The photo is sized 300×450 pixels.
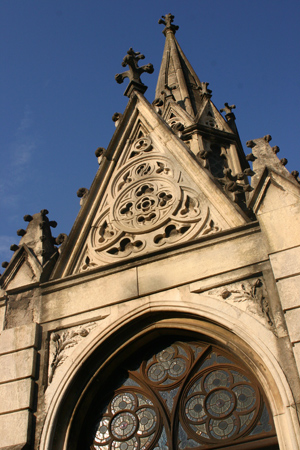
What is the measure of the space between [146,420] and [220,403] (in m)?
0.99

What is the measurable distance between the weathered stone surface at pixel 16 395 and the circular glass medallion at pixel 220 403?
7.46 feet

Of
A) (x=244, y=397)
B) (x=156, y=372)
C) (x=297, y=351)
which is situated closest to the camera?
(x=297, y=351)

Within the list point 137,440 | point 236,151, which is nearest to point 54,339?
point 137,440

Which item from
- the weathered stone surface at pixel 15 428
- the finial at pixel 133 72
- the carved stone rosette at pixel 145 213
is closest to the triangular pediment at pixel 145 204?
the carved stone rosette at pixel 145 213

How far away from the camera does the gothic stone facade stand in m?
7.24

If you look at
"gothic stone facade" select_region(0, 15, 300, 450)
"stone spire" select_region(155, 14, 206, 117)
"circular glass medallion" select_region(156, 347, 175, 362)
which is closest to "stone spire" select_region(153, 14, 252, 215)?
"stone spire" select_region(155, 14, 206, 117)

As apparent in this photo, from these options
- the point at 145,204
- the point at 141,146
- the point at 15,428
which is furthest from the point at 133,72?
the point at 15,428

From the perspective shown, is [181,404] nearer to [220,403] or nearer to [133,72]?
[220,403]

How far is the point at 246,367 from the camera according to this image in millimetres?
7508

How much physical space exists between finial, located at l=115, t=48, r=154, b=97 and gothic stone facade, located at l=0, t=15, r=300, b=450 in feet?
7.44

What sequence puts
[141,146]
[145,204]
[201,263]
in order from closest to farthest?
[201,263] → [145,204] → [141,146]

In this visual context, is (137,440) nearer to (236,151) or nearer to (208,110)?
(236,151)

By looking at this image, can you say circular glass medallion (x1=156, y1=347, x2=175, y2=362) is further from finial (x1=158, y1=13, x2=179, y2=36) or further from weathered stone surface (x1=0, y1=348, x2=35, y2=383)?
finial (x1=158, y1=13, x2=179, y2=36)

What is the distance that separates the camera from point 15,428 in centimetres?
751
